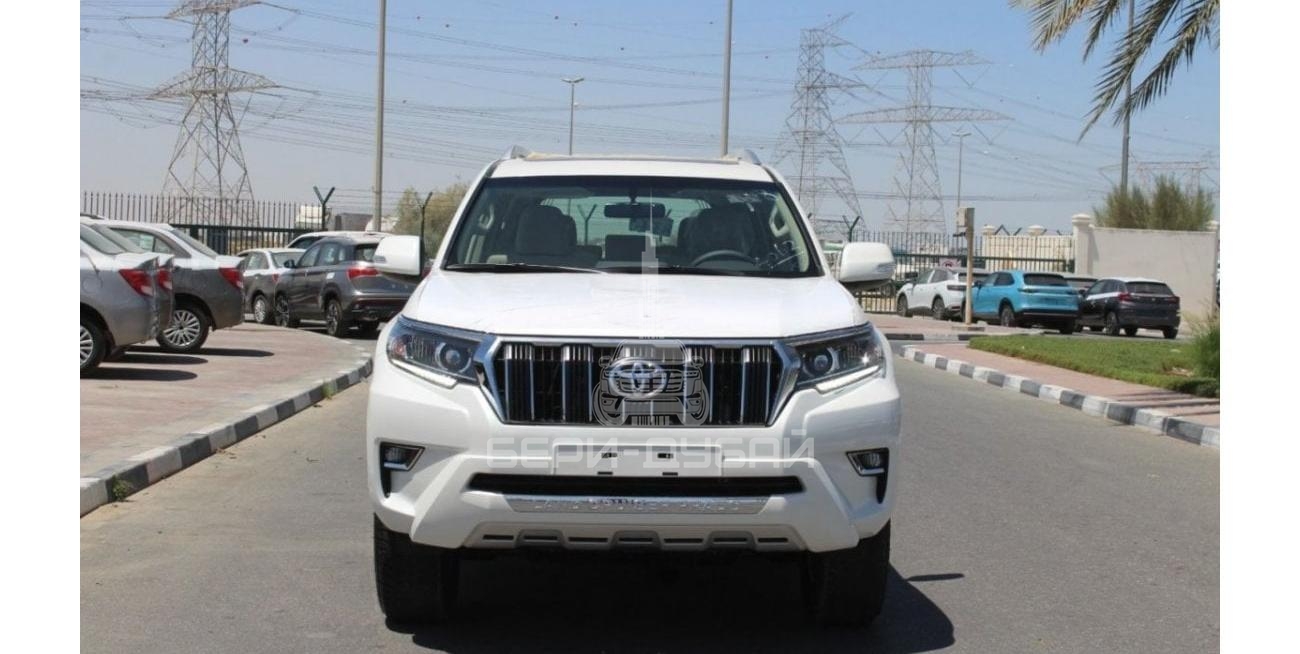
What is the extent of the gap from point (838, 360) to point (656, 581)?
181 centimetres

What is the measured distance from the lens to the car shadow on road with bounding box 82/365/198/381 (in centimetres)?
1414

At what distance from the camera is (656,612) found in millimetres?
5832

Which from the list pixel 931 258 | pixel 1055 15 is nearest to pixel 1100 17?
pixel 1055 15

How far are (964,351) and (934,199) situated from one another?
46.0 meters

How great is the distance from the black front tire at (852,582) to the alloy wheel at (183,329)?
43.4ft

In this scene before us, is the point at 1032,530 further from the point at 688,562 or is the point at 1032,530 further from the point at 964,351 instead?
the point at 964,351

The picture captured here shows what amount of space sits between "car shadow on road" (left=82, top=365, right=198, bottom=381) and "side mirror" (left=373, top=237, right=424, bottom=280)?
27.8 feet

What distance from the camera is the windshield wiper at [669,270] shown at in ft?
19.5

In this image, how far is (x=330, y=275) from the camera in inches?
909

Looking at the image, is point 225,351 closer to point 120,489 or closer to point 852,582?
point 120,489

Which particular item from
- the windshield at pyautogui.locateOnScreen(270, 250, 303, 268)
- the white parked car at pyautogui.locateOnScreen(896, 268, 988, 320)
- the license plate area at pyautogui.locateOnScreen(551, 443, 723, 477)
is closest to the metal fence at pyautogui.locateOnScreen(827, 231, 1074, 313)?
the white parked car at pyautogui.locateOnScreen(896, 268, 988, 320)

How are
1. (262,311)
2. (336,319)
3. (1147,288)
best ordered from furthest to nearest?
(1147,288) → (262,311) → (336,319)

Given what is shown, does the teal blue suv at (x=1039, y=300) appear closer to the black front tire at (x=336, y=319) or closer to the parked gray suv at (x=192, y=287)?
the black front tire at (x=336, y=319)
